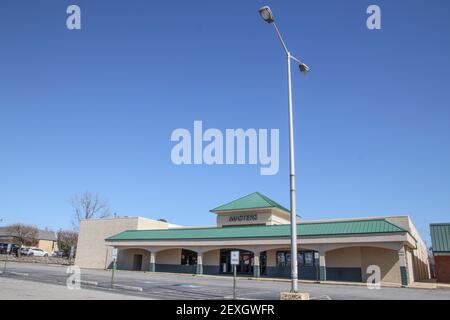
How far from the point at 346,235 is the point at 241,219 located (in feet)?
45.7

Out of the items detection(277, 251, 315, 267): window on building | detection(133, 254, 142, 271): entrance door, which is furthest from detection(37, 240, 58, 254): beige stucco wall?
detection(277, 251, 315, 267): window on building

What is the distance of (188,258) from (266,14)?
116 feet

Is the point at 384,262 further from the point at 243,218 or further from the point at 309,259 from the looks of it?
the point at 243,218

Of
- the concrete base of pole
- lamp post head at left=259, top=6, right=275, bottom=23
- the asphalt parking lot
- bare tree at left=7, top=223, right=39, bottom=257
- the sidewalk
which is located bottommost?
the asphalt parking lot

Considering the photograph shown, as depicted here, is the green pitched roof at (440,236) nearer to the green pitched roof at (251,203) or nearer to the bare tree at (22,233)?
the green pitched roof at (251,203)

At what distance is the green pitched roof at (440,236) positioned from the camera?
32844 millimetres

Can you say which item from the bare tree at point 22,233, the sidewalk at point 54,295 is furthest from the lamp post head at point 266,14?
the bare tree at point 22,233

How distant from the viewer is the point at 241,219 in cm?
4222

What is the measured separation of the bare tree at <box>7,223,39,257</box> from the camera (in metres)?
84.7

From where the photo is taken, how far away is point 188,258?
43.2m

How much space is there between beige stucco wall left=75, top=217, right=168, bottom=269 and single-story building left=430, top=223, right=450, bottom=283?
113ft

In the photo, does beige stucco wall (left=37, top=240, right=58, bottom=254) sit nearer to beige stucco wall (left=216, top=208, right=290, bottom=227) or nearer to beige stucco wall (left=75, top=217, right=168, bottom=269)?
beige stucco wall (left=75, top=217, right=168, bottom=269)
